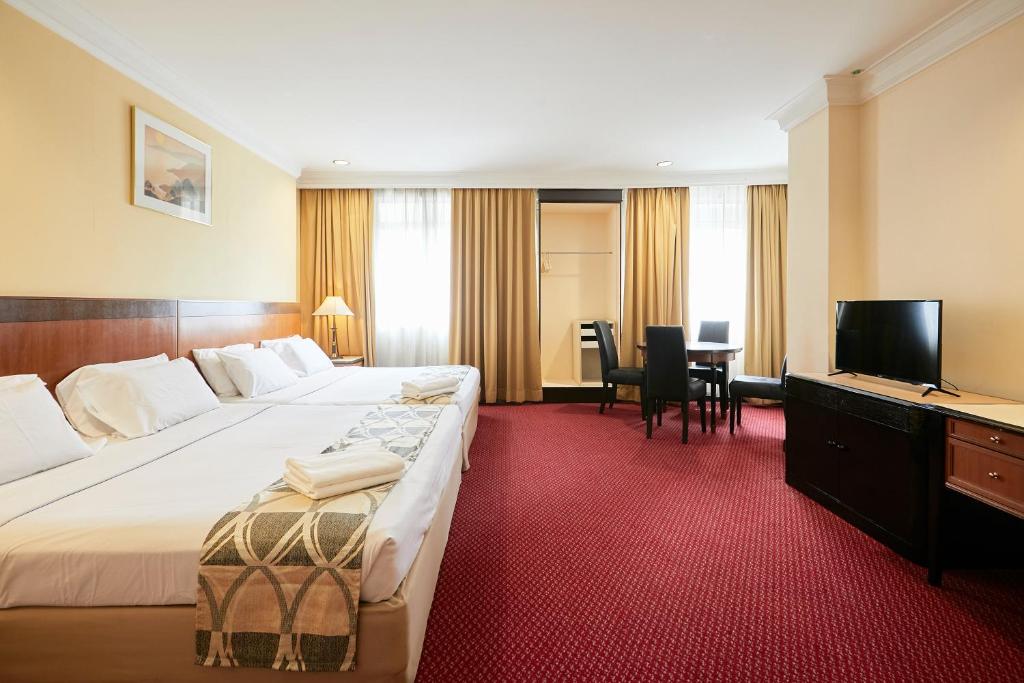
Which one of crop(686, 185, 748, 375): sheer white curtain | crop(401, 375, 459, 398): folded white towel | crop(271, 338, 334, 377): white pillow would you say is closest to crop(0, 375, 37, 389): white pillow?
crop(401, 375, 459, 398): folded white towel

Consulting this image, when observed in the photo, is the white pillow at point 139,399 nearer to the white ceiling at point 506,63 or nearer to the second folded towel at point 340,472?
the second folded towel at point 340,472

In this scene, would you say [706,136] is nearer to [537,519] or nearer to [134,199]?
[537,519]

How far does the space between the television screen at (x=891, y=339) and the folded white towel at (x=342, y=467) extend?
2548 millimetres

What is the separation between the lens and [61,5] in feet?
7.47

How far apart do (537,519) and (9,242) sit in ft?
9.34

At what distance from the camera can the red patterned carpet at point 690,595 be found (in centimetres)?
154

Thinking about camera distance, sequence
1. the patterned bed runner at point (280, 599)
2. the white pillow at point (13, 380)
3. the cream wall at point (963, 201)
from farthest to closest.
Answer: the cream wall at point (963, 201) → the white pillow at point (13, 380) → the patterned bed runner at point (280, 599)

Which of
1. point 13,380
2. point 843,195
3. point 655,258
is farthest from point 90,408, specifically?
point 655,258

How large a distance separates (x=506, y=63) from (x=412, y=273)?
3005 mm

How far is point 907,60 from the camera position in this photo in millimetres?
2715

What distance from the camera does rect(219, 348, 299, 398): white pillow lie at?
3299mm

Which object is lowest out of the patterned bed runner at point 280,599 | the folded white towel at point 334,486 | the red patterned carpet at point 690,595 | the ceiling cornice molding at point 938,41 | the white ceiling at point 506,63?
the red patterned carpet at point 690,595

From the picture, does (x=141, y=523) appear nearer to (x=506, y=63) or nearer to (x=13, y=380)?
(x=13, y=380)

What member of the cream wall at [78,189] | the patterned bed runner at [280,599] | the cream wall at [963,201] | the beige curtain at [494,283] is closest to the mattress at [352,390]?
the cream wall at [78,189]
